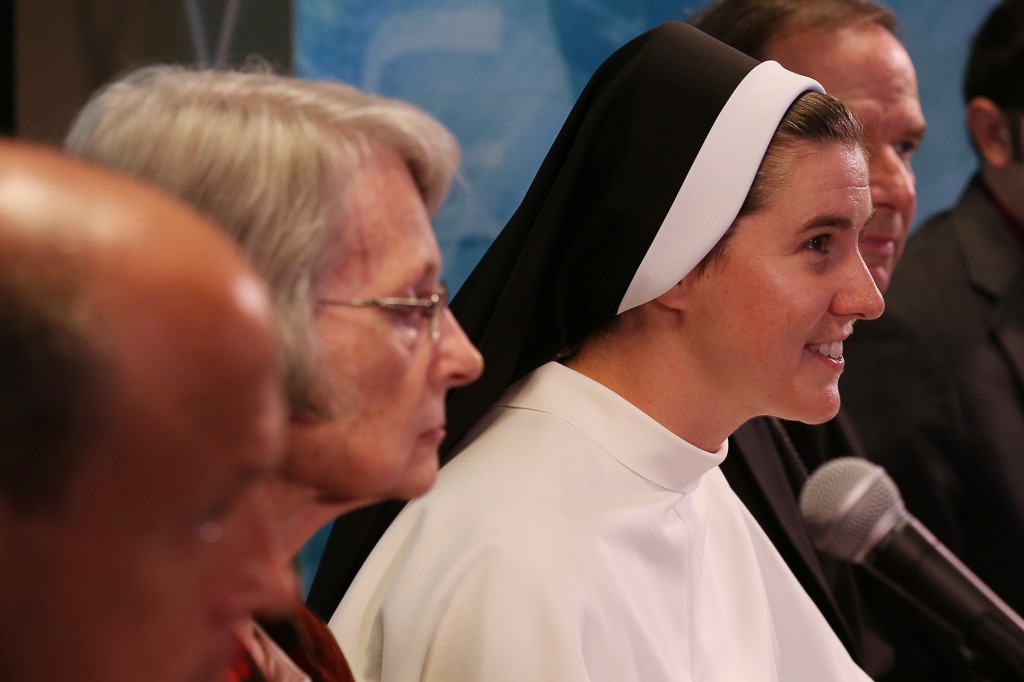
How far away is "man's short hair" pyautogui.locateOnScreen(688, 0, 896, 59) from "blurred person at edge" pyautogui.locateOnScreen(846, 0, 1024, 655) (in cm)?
74

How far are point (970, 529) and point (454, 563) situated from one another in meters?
2.01

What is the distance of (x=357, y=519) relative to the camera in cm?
229

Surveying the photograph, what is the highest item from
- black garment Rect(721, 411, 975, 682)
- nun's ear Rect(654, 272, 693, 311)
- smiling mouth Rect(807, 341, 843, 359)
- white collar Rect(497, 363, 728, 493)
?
nun's ear Rect(654, 272, 693, 311)

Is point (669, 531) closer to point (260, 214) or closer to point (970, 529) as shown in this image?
point (260, 214)

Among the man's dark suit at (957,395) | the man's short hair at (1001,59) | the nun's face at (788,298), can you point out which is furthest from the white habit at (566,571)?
the man's short hair at (1001,59)

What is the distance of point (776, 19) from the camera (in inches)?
133

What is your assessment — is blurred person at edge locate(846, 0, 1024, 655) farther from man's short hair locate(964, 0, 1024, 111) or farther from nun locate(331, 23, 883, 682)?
nun locate(331, 23, 883, 682)

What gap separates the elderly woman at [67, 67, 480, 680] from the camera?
136 centimetres

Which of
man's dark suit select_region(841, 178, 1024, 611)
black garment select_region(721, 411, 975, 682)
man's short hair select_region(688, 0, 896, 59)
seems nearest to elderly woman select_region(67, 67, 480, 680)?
black garment select_region(721, 411, 975, 682)

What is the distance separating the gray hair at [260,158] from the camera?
1343 millimetres

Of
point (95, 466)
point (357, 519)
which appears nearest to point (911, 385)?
point (357, 519)

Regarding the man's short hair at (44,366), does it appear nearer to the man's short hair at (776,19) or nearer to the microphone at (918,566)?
the microphone at (918,566)

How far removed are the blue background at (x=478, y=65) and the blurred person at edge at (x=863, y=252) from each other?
567 millimetres

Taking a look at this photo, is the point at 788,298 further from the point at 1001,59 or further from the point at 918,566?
the point at 1001,59
